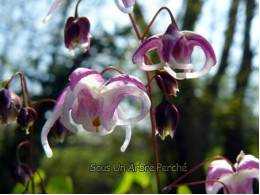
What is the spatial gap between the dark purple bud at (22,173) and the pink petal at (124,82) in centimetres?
40

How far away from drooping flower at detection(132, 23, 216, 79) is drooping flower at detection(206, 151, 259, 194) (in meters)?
0.26

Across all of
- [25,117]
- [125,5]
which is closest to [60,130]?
[25,117]

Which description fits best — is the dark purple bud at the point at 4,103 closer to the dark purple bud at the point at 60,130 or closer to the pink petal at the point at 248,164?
the dark purple bud at the point at 60,130

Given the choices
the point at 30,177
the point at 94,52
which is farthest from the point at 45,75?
the point at 30,177

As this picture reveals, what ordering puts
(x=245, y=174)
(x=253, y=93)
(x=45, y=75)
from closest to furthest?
(x=245, y=174) < (x=45, y=75) < (x=253, y=93)

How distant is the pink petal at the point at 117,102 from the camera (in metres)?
0.58

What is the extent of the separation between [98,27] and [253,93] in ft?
7.82

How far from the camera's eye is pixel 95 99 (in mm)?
609

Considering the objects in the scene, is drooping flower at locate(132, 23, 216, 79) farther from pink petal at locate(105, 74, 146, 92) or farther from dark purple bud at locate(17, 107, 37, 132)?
dark purple bud at locate(17, 107, 37, 132)

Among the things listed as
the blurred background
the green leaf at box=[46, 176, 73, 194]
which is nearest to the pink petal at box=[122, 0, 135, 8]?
the green leaf at box=[46, 176, 73, 194]

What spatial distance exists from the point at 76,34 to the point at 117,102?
0.18 meters

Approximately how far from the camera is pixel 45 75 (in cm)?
461

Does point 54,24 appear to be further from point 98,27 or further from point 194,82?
point 194,82

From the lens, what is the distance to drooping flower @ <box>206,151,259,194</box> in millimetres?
742
